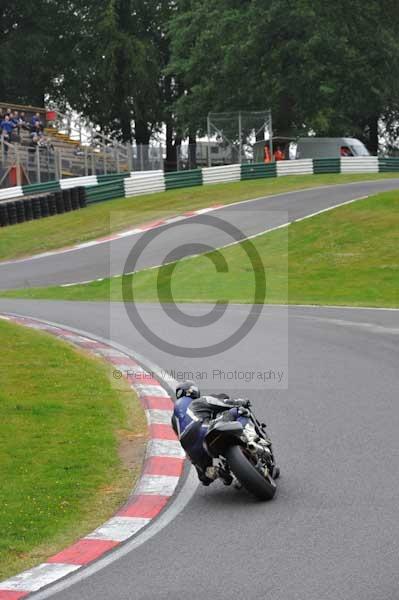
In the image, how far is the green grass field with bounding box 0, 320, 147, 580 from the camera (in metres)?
7.02

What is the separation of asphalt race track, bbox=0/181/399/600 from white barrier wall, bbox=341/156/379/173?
29.5m

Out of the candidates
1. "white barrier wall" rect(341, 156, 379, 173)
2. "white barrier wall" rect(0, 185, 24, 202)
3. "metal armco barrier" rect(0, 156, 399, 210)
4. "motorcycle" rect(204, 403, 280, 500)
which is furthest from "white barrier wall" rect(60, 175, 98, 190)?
"motorcycle" rect(204, 403, 280, 500)

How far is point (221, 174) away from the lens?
42094 mm

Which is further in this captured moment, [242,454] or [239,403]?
[239,403]

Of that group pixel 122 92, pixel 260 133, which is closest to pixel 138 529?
pixel 260 133

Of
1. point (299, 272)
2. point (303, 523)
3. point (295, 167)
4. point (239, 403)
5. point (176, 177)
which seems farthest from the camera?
point (295, 167)

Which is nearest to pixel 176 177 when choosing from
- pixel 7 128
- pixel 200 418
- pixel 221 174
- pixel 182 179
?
pixel 182 179

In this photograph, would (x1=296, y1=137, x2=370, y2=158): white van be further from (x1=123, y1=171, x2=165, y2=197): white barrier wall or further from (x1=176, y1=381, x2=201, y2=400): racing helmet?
(x1=176, y1=381, x2=201, y2=400): racing helmet

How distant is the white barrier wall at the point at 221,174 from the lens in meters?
41.7

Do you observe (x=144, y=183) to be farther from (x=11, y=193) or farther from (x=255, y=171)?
(x=11, y=193)

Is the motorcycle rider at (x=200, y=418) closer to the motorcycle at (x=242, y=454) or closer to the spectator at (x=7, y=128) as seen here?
the motorcycle at (x=242, y=454)

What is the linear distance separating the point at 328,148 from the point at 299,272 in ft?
84.5

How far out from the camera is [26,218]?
1337 inches

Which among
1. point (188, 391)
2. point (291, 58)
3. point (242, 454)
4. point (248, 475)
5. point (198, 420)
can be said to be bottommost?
point (248, 475)
